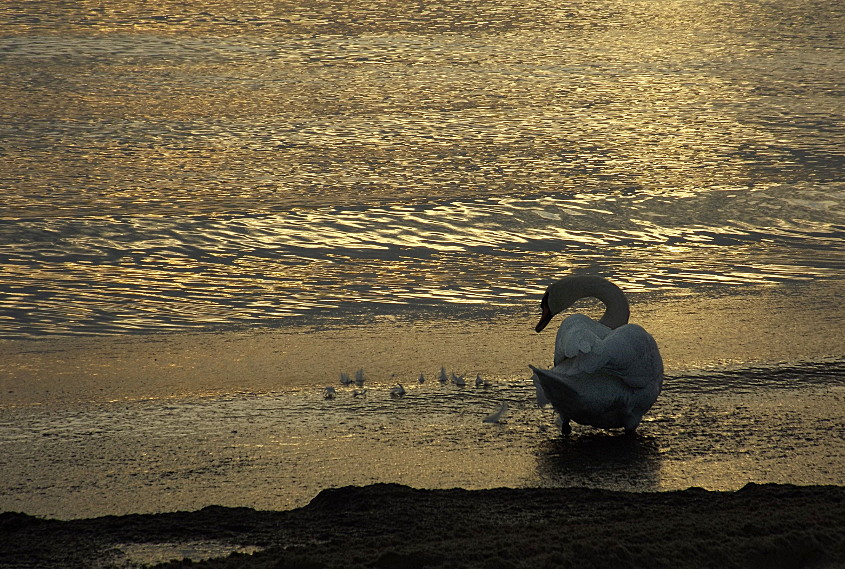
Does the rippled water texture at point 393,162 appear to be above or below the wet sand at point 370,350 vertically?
above

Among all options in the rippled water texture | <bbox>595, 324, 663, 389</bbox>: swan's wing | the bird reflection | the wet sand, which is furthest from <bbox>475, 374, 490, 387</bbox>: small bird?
the rippled water texture

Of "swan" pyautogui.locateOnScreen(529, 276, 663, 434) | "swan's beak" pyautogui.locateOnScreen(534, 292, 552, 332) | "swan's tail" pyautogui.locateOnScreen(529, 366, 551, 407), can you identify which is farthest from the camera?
"swan's beak" pyautogui.locateOnScreen(534, 292, 552, 332)

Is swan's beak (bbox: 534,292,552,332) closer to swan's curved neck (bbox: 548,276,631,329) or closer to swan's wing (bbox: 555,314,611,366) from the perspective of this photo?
swan's curved neck (bbox: 548,276,631,329)

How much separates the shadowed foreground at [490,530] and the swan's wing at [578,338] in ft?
3.29

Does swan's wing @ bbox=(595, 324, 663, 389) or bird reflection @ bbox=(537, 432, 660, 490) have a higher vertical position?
swan's wing @ bbox=(595, 324, 663, 389)

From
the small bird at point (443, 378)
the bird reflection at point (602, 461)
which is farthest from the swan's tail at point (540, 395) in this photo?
the small bird at point (443, 378)

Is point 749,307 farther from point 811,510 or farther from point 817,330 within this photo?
point 811,510

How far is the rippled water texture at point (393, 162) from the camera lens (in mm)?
9758

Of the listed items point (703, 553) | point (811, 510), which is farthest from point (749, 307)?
point (703, 553)

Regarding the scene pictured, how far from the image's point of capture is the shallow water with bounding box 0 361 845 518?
19.0ft

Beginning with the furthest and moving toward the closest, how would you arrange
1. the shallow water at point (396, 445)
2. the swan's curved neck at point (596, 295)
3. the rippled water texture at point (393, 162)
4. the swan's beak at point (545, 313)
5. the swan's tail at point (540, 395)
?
the rippled water texture at point (393, 162), the swan's beak at point (545, 313), the swan's curved neck at point (596, 295), the swan's tail at point (540, 395), the shallow water at point (396, 445)

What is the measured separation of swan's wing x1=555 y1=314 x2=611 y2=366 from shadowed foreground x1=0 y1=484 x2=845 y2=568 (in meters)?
1.00

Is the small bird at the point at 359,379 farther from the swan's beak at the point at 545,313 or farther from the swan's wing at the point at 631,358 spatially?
the swan's wing at the point at 631,358

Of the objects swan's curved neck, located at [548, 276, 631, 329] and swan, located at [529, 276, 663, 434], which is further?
swan's curved neck, located at [548, 276, 631, 329]
